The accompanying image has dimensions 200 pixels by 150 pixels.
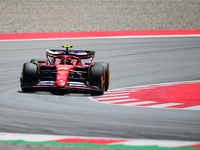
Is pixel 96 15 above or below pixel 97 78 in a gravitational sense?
above

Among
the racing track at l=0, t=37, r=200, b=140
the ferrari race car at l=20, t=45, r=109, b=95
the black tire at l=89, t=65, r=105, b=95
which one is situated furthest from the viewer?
the black tire at l=89, t=65, r=105, b=95

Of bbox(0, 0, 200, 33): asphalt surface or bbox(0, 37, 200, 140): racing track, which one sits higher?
bbox(0, 0, 200, 33): asphalt surface

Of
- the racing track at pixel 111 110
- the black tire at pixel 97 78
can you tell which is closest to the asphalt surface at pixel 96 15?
the racing track at pixel 111 110

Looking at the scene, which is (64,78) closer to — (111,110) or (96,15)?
(111,110)

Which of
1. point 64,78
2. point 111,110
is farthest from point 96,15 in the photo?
point 111,110

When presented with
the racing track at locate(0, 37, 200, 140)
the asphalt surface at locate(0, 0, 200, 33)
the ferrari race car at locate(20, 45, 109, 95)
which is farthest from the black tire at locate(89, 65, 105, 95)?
the asphalt surface at locate(0, 0, 200, 33)

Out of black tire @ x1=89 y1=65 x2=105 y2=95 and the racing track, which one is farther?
black tire @ x1=89 y1=65 x2=105 y2=95

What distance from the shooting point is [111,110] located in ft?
26.7

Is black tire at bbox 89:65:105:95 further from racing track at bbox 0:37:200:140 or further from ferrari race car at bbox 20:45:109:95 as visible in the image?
racing track at bbox 0:37:200:140

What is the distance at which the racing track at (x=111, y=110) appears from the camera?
636 cm

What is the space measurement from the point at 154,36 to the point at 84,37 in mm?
4312

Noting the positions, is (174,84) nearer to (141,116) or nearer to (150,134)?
(141,116)

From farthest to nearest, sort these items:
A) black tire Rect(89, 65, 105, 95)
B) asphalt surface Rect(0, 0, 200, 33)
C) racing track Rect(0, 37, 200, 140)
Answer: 1. asphalt surface Rect(0, 0, 200, 33)
2. black tire Rect(89, 65, 105, 95)
3. racing track Rect(0, 37, 200, 140)

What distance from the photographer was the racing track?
6.36 metres
